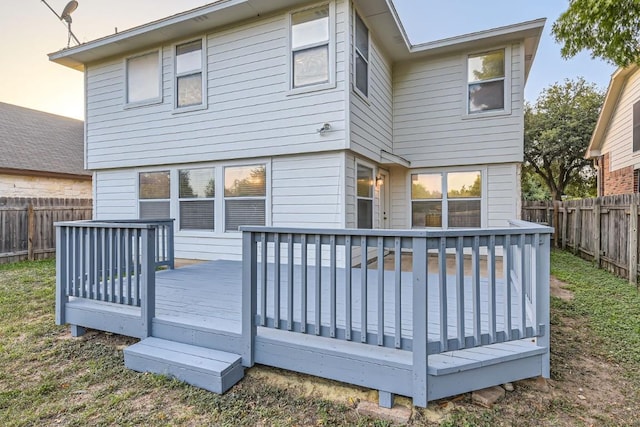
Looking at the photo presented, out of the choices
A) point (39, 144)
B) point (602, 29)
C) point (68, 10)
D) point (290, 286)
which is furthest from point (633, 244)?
point (39, 144)

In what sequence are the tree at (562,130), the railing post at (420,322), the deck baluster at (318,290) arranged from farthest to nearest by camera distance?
the tree at (562,130) < the deck baluster at (318,290) < the railing post at (420,322)

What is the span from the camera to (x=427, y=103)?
7641mm

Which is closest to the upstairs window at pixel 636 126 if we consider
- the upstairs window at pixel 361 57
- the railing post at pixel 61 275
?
the upstairs window at pixel 361 57

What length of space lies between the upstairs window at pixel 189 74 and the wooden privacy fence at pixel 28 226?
202 inches

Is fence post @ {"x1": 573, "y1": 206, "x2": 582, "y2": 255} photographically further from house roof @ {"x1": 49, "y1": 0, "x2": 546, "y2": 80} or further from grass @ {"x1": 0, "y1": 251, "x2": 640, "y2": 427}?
grass @ {"x1": 0, "y1": 251, "x2": 640, "y2": 427}

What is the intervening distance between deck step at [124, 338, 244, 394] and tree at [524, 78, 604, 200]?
21379 millimetres

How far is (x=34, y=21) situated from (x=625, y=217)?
1497 cm

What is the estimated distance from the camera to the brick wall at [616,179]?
10172 millimetres

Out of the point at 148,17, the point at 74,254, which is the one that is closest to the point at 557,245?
the point at 74,254

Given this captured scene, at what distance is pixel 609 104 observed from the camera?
37.8 ft

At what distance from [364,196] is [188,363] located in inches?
182

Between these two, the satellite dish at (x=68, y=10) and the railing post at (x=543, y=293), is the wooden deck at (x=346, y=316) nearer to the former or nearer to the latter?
the railing post at (x=543, y=293)

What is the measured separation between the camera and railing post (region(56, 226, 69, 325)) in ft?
12.0

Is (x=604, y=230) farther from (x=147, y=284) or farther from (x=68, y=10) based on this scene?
(x=68, y=10)
